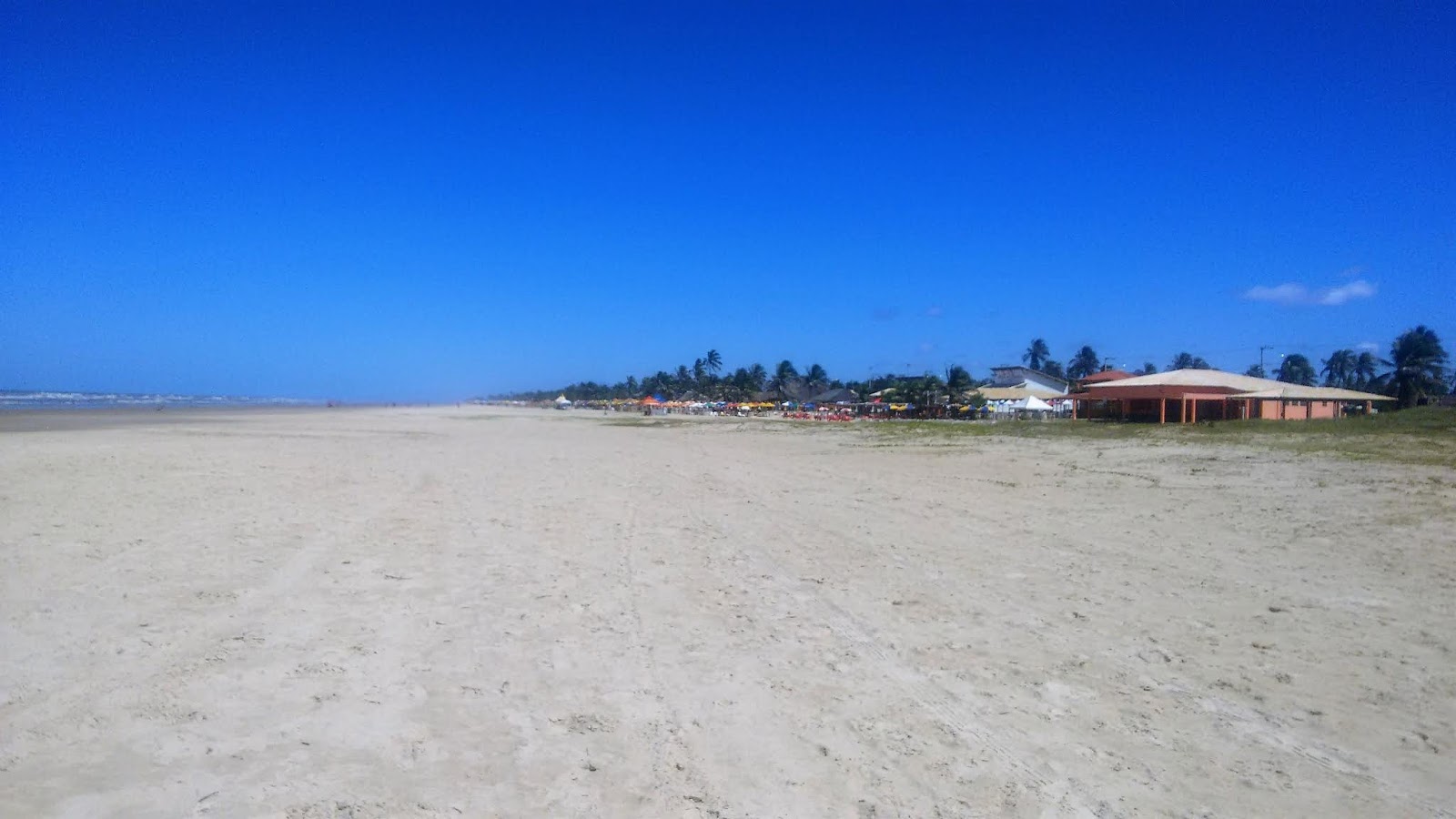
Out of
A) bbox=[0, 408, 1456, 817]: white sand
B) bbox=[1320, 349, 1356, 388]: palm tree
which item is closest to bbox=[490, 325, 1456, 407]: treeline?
bbox=[1320, 349, 1356, 388]: palm tree

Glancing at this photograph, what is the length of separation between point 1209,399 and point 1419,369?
33403mm

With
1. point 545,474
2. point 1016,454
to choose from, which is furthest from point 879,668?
point 1016,454

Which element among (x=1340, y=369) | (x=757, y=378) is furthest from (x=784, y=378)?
(x=1340, y=369)

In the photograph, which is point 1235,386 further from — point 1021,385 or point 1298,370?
point 1298,370

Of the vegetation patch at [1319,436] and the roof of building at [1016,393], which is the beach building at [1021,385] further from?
the vegetation patch at [1319,436]

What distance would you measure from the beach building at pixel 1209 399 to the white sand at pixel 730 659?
102ft

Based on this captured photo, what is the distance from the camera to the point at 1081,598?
292 inches

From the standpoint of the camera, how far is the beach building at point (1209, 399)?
4141cm

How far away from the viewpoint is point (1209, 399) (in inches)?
1666

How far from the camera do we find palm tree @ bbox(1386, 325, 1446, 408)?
60.9 m

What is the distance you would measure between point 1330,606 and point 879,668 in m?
4.34

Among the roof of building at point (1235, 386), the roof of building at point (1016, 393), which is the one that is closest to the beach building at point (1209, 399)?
the roof of building at point (1235, 386)

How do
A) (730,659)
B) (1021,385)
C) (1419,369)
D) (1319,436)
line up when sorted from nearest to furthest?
(730,659) → (1319,436) → (1419,369) → (1021,385)

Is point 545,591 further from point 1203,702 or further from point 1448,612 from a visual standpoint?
point 1448,612
